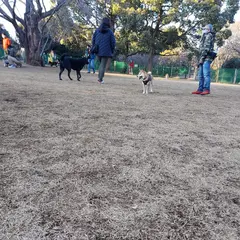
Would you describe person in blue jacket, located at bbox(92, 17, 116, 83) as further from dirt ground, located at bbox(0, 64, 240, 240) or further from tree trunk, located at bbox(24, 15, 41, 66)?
tree trunk, located at bbox(24, 15, 41, 66)

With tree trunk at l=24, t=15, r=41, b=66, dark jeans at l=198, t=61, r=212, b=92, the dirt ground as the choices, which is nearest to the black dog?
dark jeans at l=198, t=61, r=212, b=92

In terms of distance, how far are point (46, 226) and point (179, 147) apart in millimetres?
1269

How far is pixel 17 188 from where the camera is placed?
1.12 m

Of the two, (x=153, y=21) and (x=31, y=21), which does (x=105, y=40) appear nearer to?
(x=31, y=21)

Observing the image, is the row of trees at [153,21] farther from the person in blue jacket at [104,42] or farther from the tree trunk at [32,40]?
the person in blue jacket at [104,42]

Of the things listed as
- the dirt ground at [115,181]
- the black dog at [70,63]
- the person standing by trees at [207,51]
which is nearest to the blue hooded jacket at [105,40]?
the black dog at [70,63]

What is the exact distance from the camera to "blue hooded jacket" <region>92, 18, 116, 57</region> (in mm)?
6941

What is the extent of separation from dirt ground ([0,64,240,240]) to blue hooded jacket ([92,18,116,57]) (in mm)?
4920

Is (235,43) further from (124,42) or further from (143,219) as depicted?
(143,219)

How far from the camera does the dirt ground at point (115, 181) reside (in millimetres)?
907

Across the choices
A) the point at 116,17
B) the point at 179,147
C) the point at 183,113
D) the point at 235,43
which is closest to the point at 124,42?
the point at 116,17

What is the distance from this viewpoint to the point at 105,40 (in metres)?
6.98

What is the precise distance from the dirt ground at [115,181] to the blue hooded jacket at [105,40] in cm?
492

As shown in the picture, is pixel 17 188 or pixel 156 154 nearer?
pixel 17 188
